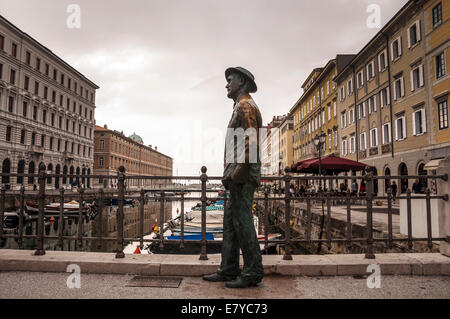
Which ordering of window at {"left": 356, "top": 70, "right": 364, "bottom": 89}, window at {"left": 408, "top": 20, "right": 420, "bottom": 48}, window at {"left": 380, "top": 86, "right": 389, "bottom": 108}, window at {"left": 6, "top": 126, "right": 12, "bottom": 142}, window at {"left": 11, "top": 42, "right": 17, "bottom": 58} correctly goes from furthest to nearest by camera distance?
window at {"left": 11, "top": 42, "right": 17, "bottom": 58}
window at {"left": 6, "top": 126, "right": 12, "bottom": 142}
window at {"left": 356, "top": 70, "right": 364, "bottom": 89}
window at {"left": 380, "top": 86, "right": 389, "bottom": 108}
window at {"left": 408, "top": 20, "right": 420, "bottom": 48}

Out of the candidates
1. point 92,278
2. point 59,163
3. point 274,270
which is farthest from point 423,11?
point 59,163

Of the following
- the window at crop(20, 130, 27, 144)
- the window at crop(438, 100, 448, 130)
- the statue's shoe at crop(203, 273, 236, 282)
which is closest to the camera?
the statue's shoe at crop(203, 273, 236, 282)

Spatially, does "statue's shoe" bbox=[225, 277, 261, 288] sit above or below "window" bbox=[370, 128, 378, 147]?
below

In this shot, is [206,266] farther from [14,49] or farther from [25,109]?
[14,49]

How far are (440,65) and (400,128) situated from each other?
553cm

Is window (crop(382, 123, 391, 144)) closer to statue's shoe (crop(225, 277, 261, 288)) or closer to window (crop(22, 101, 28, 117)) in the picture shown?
statue's shoe (crop(225, 277, 261, 288))

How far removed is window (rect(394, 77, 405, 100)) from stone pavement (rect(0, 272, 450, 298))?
22.1m

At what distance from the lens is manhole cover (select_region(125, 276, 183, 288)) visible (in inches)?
146

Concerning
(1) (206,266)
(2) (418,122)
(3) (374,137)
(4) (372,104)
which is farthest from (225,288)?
(4) (372,104)

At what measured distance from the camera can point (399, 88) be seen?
2317 centimetres

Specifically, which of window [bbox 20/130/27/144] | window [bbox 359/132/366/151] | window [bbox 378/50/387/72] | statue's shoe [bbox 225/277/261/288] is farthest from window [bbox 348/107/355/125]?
window [bbox 20/130/27/144]
